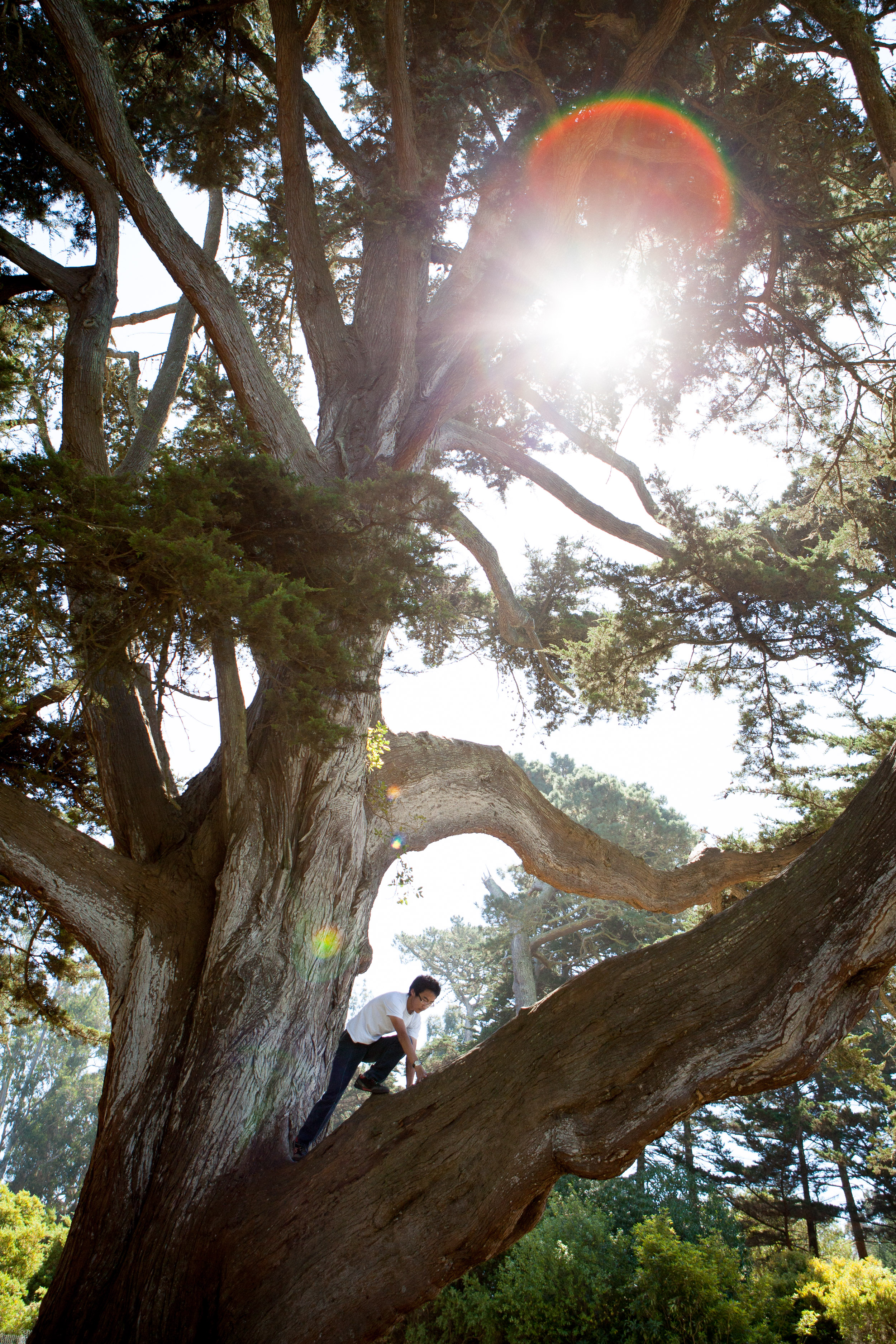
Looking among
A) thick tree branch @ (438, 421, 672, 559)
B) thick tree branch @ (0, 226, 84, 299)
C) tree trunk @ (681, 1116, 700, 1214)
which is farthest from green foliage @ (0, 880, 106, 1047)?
tree trunk @ (681, 1116, 700, 1214)

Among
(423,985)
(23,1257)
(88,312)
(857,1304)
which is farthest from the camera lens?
(23,1257)

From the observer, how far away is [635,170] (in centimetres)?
743

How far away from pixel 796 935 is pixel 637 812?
69.7ft

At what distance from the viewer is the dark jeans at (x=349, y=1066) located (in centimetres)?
436

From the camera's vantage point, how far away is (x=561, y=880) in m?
6.78

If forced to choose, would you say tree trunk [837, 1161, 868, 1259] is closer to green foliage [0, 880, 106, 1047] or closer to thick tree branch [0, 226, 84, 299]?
green foliage [0, 880, 106, 1047]

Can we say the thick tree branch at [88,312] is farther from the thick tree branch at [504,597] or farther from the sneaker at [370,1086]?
the sneaker at [370,1086]

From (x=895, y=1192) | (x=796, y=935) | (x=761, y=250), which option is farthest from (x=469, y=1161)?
(x=895, y=1192)

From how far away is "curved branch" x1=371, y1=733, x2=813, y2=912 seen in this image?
605cm

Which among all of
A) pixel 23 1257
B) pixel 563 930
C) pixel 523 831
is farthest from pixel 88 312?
pixel 563 930

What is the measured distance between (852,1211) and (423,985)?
16.5 m

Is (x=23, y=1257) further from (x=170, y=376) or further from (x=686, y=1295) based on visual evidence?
(x=170, y=376)

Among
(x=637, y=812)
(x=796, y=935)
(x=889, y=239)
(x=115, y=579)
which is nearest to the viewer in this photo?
(x=796, y=935)

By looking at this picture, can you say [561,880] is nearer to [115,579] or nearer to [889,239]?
[115,579]
